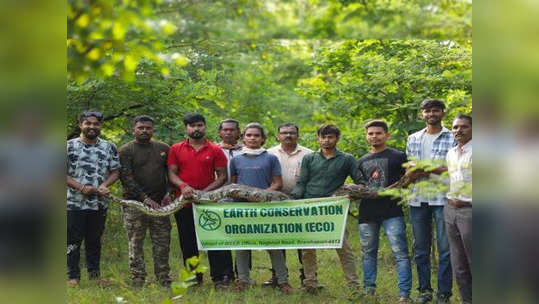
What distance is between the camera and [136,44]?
3.51 metres

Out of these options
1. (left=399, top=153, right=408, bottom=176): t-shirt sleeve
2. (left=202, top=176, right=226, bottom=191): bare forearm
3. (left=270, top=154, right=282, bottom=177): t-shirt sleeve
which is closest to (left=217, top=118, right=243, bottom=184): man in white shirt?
(left=202, top=176, right=226, bottom=191): bare forearm

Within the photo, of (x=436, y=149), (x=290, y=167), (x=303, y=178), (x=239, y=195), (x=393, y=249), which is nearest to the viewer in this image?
(x=436, y=149)

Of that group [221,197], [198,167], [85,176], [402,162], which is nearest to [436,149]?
[402,162]

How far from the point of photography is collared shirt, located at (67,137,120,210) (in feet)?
19.2

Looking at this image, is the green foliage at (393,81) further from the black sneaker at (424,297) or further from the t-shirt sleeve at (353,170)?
the black sneaker at (424,297)

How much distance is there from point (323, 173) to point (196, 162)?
47.8 inches

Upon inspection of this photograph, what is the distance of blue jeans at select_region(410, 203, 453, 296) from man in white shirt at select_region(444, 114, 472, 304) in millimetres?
426

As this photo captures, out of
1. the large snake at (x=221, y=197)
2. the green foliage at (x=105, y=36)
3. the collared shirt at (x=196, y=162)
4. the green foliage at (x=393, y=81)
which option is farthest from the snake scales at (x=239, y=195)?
the green foliage at (x=105, y=36)

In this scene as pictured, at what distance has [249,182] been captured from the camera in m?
5.78

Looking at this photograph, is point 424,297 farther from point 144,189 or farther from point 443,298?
point 144,189
